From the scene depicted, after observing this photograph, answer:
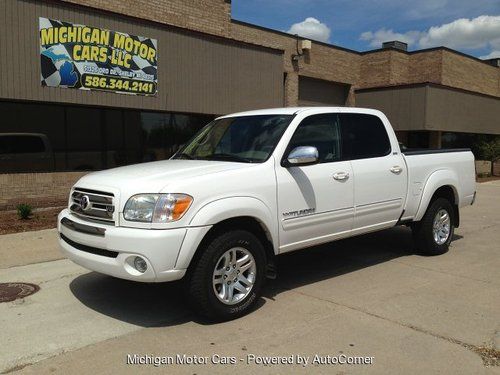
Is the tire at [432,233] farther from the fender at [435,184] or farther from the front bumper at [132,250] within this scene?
the front bumper at [132,250]

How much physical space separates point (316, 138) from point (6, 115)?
815cm

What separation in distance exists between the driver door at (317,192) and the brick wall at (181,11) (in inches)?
416

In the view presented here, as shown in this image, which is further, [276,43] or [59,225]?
[276,43]

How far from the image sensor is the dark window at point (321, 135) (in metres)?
5.52

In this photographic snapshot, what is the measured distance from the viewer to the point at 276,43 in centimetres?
2111

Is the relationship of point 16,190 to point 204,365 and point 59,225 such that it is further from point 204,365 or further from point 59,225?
point 204,365

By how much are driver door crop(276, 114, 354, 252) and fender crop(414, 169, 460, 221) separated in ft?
5.13

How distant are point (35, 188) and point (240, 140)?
291 inches

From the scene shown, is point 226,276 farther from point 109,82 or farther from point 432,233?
point 109,82

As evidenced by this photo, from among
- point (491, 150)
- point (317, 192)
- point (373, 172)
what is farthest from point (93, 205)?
point (491, 150)

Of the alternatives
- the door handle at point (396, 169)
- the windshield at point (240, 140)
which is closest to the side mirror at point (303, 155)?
the windshield at point (240, 140)

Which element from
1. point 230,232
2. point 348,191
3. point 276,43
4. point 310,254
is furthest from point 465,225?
point 276,43

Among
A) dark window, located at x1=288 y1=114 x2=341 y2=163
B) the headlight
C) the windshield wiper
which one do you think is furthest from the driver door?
the headlight

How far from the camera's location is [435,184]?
23.2 feet
